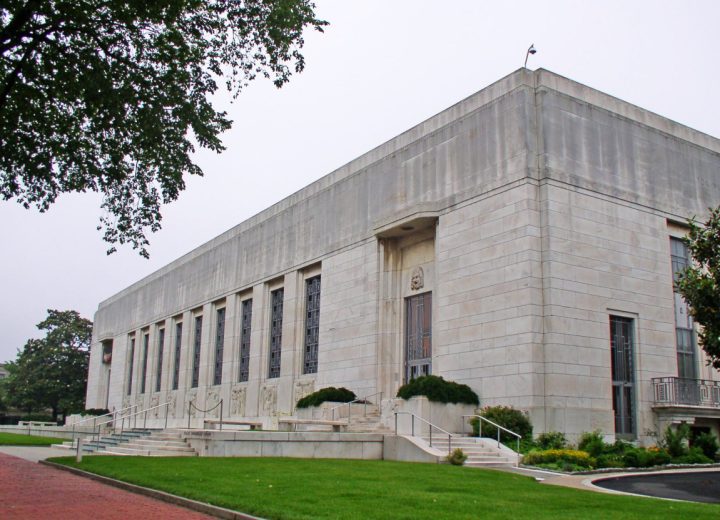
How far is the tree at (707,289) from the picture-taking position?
559 inches

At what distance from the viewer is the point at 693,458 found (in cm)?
2156

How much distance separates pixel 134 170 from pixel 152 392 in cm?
3938

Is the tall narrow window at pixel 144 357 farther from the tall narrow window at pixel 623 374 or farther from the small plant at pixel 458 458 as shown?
the small plant at pixel 458 458

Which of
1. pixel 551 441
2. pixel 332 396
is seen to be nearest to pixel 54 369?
pixel 332 396

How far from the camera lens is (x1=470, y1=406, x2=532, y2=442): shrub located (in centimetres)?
2150

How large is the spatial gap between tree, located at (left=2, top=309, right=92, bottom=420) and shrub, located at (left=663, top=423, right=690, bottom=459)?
65190 millimetres

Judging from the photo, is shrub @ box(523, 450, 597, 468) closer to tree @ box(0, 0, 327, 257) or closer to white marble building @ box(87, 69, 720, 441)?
white marble building @ box(87, 69, 720, 441)

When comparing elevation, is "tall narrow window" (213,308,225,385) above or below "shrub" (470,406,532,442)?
above

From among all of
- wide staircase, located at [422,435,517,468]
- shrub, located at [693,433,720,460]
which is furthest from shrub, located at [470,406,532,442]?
shrub, located at [693,433,720,460]

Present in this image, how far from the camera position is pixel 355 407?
28.2 metres

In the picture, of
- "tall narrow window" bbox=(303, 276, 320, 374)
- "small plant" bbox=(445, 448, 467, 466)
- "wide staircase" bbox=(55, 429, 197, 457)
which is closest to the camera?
"small plant" bbox=(445, 448, 467, 466)

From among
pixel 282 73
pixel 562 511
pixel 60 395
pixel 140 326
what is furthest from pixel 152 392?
pixel 562 511

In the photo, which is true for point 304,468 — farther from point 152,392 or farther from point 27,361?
point 27,361

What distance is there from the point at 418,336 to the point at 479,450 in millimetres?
8674
